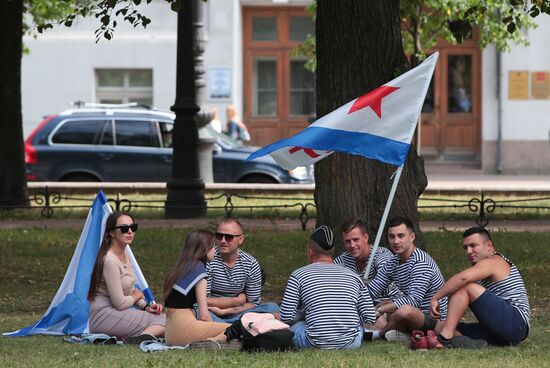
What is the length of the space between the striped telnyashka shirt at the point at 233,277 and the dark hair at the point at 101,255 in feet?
2.65

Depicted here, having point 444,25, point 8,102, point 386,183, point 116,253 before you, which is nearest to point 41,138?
point 8,102

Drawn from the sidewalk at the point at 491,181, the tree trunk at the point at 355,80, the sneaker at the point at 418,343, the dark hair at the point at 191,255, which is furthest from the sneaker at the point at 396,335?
the sidewalk at the point at 491,181

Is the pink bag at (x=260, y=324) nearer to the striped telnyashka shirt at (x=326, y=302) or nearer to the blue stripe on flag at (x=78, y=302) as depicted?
the striped telnyashka shirt at (x=326, y=302)

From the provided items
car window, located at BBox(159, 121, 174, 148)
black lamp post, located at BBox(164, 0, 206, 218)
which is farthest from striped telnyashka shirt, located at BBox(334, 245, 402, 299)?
car window, located at BBox(159, 121, 174, 148)

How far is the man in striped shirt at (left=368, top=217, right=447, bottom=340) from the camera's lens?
10188mm

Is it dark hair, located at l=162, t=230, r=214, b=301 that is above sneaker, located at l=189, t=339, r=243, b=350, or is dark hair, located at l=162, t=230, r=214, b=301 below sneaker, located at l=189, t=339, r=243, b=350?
above

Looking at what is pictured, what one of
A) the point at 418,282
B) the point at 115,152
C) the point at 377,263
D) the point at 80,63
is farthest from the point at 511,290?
the point at 80,63

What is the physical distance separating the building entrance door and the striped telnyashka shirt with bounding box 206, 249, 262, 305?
25.1 m

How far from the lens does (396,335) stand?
10.3m

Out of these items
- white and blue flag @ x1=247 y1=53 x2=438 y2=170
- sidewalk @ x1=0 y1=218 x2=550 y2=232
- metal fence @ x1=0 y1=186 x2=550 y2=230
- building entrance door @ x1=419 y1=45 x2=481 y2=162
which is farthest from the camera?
building entrance door @ x1=419 y1=45 x2=481 y2=162

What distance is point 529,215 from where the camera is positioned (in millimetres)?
20844

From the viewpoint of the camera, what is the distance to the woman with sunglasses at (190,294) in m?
9.80

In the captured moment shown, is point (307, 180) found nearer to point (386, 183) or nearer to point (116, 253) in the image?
point (386, 183)

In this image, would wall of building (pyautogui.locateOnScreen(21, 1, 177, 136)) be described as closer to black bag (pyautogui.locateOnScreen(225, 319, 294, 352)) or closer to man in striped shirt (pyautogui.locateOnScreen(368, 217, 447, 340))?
man in striped shirt (pyautogui.locateOnScreen(368, 217, 447, 340))
